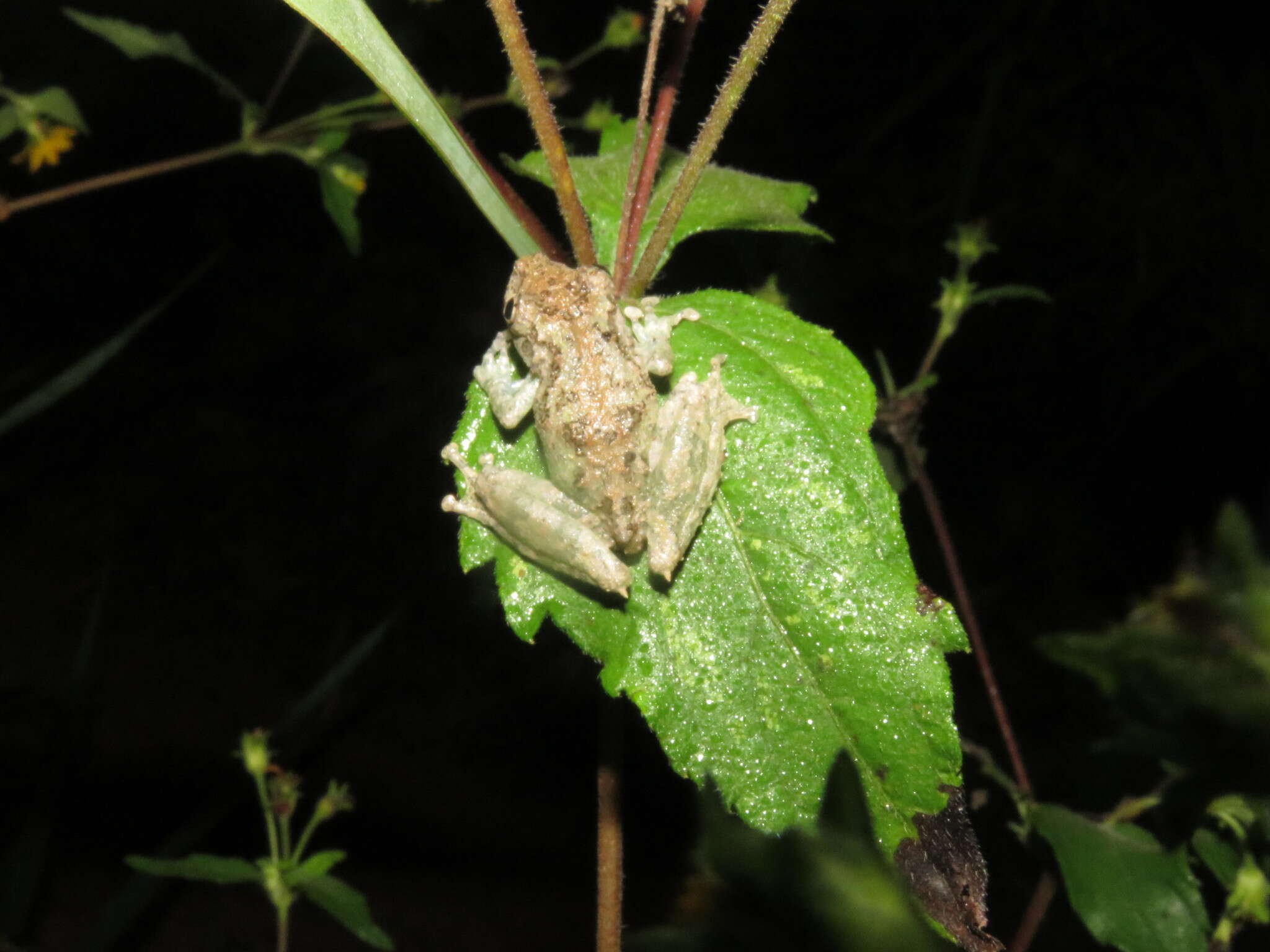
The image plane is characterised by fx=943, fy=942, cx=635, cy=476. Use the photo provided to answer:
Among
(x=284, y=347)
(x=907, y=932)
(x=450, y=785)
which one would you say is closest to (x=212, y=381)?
(x=284, y=347)

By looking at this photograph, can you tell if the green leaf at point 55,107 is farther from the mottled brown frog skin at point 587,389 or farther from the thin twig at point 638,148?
the thin twig at point 638,148

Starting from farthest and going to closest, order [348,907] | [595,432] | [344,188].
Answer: [344,188] < [348,907] < [595,432]

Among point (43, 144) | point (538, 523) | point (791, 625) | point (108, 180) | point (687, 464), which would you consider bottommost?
point (791, 625)

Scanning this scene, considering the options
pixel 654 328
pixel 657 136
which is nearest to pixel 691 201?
pixel 657 136

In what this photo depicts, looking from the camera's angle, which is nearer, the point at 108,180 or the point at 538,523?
the point at 538,523

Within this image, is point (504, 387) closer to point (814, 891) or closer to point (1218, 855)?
point (814, 891)

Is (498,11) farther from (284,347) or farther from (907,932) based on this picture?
(284,347)

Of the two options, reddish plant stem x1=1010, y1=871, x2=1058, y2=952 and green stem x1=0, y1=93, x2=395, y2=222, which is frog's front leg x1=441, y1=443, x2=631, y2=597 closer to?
green stem x1=0, y1=93, x2=395, y2=222
